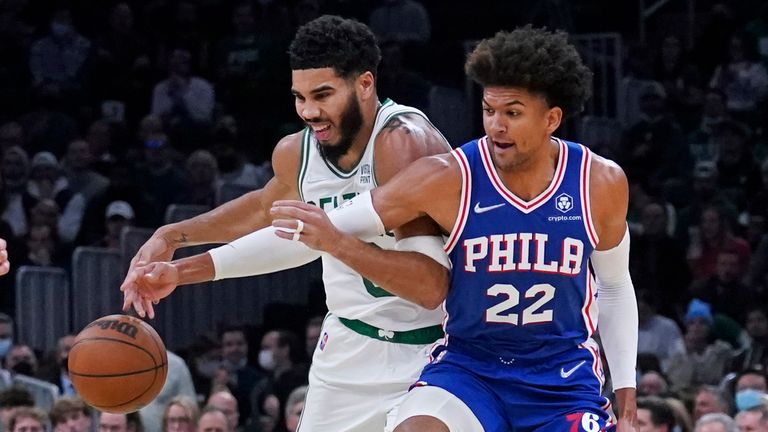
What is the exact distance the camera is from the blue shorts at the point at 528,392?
4.84 meters

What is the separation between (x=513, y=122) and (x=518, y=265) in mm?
490

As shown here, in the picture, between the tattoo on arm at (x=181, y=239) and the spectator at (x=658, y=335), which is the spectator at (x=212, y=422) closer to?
the tattoo on arm at (x=181, y=239)

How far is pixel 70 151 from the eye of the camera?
42.7 ft

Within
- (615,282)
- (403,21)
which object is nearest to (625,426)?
(615,282)

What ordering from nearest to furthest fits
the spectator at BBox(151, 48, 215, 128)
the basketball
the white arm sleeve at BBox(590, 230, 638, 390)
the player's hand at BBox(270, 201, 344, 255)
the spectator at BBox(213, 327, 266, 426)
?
1. the player's hand at BBox(270, 201, 344, 255)
2. the white arm sleeve at BBox(590, 230, 638, 390)
3. the basketball
4. the spectator at BBox(213, 327, 266, 426)
5. the spectator at BBox(151, 48, 215, 128)

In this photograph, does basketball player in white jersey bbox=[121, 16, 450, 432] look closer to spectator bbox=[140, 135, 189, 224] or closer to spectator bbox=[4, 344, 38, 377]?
spectator bbox=[4, 344, 38, 377]

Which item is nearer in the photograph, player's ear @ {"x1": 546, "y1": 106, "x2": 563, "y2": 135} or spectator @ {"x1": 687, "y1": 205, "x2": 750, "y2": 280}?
player's ear @ {"x1": 546, "y1": 106, "x2": 563, "y2": 135}

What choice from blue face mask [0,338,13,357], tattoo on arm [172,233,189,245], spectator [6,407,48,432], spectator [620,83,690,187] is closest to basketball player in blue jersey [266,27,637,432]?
tattoo on arm [172,233,189,245]

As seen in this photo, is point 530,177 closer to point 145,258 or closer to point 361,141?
point 361,141

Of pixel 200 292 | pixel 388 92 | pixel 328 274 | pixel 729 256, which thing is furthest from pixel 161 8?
pixel 328 274

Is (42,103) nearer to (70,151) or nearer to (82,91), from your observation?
(82,91)

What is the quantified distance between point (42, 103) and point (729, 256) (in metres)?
6.81

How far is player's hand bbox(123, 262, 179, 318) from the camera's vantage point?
5.14 metres

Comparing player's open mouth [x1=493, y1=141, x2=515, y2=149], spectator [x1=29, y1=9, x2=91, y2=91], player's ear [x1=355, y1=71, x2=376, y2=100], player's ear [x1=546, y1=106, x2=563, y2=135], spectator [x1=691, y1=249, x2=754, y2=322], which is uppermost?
spectator [x1=29, y1=9, x2=91, y2=91]
